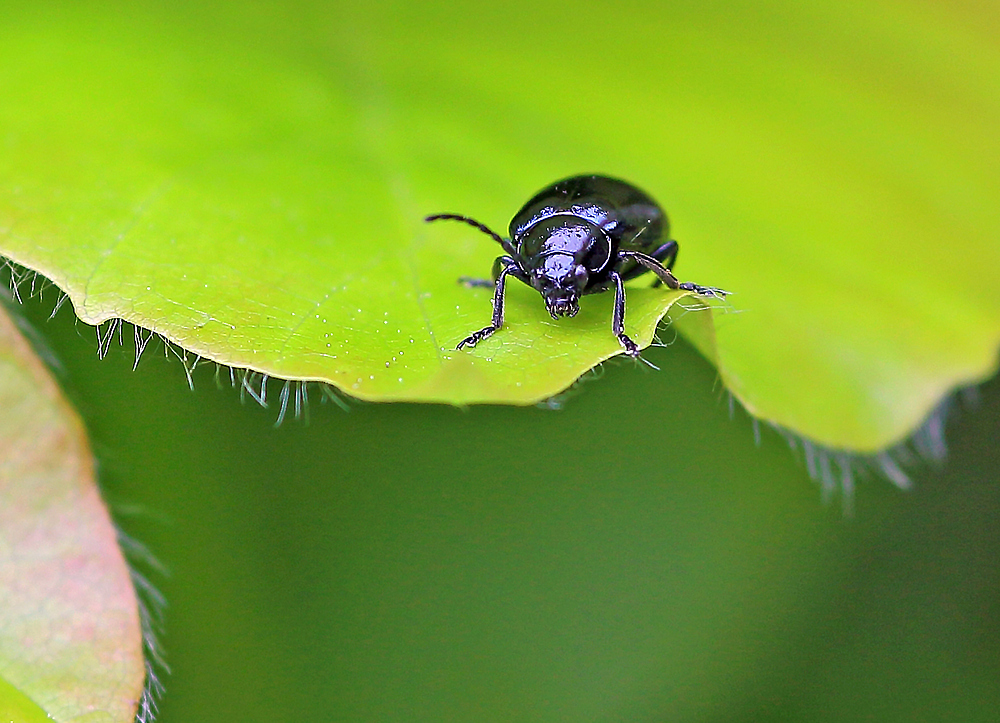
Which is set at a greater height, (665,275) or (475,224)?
(475,224)

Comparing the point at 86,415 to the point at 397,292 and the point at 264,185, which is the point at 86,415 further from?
the point at 397,292

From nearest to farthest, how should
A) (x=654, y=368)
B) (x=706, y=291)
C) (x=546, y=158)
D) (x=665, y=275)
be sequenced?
(x=654, y=368)
(x=706, y=291)
(x=665, y=275)
(x=546, y=158)

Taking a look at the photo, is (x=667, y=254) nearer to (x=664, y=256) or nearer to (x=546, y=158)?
(x=664, y=256)

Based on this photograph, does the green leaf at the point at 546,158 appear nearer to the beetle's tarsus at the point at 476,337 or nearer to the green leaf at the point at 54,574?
the beetle's tarsus at the point at 476,337

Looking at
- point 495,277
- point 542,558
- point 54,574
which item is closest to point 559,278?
point 495,277

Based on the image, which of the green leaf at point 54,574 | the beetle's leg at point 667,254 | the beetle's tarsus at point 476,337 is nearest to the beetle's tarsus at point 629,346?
the beetle's tarsus at point 476,337

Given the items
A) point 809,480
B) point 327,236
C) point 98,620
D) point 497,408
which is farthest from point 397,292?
point 809,480
